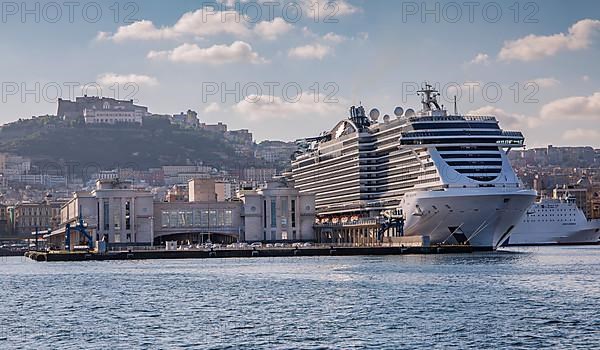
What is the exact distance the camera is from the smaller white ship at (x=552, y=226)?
13212 centimetres

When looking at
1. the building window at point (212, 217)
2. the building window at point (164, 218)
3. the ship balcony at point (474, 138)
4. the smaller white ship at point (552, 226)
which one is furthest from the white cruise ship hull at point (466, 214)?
the smaller white ship at point (552, 226)

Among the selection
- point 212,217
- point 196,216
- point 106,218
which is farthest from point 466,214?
point 106,218

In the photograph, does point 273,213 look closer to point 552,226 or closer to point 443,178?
point 443,178

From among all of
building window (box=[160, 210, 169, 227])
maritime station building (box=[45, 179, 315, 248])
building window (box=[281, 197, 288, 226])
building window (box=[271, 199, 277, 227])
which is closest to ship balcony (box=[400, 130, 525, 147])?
building window (box=[281, 197, 288, 226])

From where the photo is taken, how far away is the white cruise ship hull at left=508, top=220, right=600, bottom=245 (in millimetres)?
131875

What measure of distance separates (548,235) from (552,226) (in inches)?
45.8

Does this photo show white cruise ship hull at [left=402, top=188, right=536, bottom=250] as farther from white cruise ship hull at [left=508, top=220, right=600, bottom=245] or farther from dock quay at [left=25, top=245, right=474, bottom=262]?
white cruise ship hull at [left=508, top=220, right=600, bottom=245]

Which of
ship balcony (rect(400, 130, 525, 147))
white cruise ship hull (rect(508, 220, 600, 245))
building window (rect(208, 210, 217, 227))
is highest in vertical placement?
ship balcony (rect(400, 130, 525, 147))

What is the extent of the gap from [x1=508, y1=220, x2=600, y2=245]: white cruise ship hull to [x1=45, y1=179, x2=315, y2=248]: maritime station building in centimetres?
3463

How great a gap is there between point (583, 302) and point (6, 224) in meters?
134

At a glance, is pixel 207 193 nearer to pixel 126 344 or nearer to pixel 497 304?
pixel 497 304

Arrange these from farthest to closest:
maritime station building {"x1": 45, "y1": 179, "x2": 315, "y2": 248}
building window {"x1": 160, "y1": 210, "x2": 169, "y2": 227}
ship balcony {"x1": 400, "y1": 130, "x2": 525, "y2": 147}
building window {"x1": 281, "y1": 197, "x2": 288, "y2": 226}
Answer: building window {"x1": 160, "y1": 210, "x2": 169, "y2": 227} < building window {"x1": 281, "y1": 197, "x2": 288, "y2": 226} < maritime station building {"x1": 45, "y1": 179, "x2": 315, "y2": 248} < ship balcony {"x1": 400, "y1": 130, "x2": 525, "y2": 147}

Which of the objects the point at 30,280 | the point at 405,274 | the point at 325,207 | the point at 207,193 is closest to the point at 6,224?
the point at 207,193

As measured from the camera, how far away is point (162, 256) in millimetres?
91812
